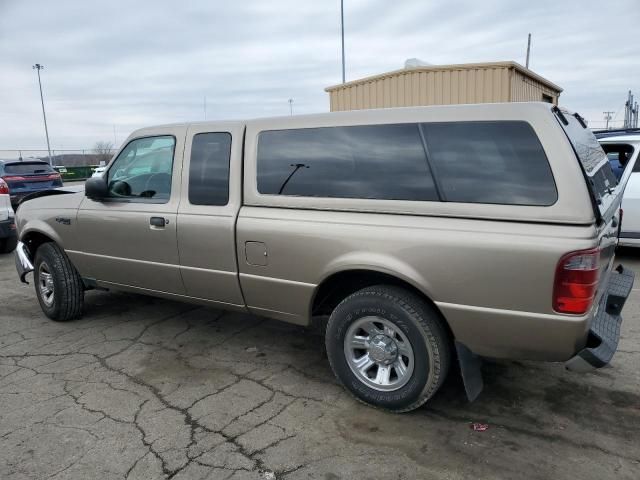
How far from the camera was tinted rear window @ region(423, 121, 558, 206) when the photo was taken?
100 inches

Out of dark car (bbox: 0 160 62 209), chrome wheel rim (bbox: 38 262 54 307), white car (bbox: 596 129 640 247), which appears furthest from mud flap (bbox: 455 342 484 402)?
dark car (bbox: 0 160 62 209)

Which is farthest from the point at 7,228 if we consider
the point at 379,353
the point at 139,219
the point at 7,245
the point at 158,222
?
the point at 379,353

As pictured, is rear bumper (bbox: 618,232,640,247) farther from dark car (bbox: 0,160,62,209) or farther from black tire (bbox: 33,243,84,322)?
dark car (bbox: 0,160,62,209)

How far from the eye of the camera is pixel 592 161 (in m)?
2.91

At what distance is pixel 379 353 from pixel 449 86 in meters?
10.5

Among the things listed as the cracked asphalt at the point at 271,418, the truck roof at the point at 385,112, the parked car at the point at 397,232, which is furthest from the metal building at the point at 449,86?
the truck roof at the point at 385,112

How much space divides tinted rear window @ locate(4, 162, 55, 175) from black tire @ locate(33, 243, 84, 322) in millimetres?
9874

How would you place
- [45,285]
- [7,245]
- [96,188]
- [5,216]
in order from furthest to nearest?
1. [7,245]
2. [5,216]
3. [45,285]
4. [96,188]

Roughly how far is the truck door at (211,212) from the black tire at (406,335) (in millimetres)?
958

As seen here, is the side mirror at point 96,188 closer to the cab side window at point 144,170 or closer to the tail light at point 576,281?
the cab side window at point 144,170

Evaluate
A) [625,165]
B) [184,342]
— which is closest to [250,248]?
[184,342]

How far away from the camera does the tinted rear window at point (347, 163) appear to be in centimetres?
291

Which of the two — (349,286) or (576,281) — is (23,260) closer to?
(349,286)

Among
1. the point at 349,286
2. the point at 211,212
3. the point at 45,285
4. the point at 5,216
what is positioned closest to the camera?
the point at 349,286
